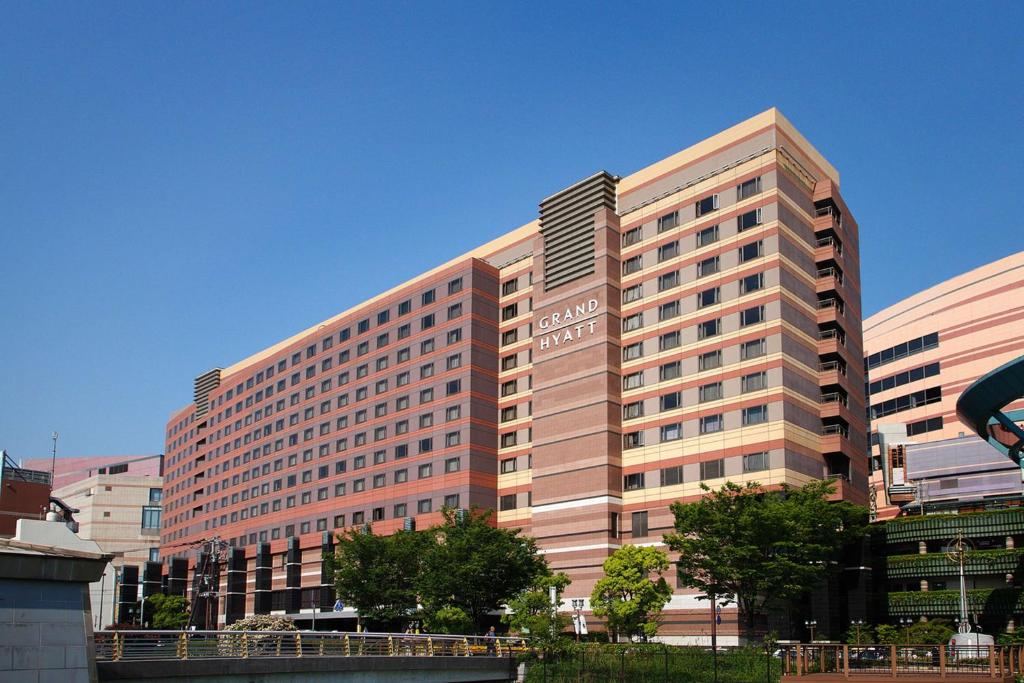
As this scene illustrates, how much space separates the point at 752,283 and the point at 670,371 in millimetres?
10132

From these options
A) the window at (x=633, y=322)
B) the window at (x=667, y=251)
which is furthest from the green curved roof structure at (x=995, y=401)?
the window at (x=633, y=322)

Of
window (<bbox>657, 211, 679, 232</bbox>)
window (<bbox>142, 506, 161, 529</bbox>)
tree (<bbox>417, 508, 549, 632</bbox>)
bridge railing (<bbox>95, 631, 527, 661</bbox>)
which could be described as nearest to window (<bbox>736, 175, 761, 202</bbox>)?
window (<bbox>657, 211, 679, 232</bbox>)

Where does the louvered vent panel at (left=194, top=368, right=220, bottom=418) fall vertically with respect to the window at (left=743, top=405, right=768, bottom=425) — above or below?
above

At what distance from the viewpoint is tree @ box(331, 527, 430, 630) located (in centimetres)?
8256

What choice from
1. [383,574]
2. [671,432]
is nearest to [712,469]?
[671,432]

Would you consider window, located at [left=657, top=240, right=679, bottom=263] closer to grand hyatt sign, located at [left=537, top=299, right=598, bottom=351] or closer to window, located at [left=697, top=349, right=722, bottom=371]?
grand hyatt sign, located at [left=537, top=299, right=598, bottom=351]

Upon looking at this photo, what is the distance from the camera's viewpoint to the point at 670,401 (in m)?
82.9

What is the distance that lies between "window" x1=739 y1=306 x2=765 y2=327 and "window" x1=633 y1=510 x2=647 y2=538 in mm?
17081

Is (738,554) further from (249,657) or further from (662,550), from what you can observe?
(249,657)

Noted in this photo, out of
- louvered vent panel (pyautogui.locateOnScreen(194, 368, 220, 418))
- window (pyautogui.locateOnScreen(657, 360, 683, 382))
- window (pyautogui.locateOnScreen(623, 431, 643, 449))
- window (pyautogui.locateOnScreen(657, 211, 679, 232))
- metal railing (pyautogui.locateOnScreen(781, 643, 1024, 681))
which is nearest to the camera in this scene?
metal railing (pyautogui.locateOnScreen(781, 643, 1024, 681))

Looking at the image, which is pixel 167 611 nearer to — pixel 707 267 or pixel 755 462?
pixel 707 267

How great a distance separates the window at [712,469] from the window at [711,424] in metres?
2.40

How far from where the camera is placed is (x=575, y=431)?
287 feet

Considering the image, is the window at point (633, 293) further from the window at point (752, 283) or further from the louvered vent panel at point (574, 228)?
the window at point (752, 283)
